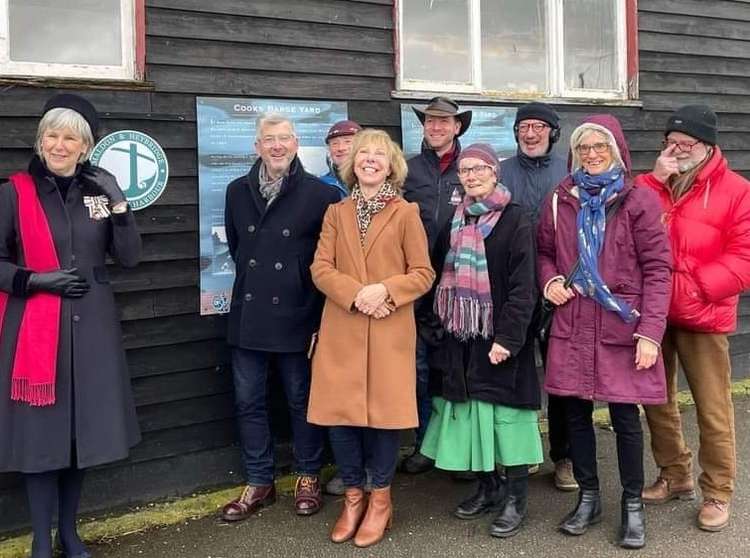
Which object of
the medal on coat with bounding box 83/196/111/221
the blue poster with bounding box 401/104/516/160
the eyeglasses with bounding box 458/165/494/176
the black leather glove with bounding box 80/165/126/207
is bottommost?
the medal on coat with bounding box 83/196/111/221

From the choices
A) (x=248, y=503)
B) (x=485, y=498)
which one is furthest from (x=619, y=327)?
(x=248, y=503)

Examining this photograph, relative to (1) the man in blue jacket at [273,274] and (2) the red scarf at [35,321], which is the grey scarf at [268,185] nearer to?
(1) the man in blue jacket at [273,274]

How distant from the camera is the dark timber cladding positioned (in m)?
3.84

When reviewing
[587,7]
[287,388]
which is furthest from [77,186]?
[587,7]

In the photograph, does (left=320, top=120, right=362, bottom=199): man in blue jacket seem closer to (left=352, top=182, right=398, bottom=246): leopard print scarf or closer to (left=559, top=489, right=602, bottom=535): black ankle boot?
(left=352, top=182, right=398, bottom=246): leopard print scarf

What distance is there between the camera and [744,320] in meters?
6.22

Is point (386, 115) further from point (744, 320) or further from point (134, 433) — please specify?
point (744, 320)

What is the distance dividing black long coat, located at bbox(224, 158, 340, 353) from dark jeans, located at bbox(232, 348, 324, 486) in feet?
0.40

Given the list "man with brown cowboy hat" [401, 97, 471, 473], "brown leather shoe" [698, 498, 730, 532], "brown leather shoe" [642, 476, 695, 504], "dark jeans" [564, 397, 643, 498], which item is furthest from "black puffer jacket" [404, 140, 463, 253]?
"brown leather shoe" [698, 498, 730, 532]

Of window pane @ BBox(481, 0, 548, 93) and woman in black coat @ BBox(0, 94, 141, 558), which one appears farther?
window pane @ BBox(481, 0, 548, 93)

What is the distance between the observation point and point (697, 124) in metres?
3.44

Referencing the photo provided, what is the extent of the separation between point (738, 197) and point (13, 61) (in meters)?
3.34

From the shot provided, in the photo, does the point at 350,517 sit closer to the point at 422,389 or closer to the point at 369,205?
the point at 422,389

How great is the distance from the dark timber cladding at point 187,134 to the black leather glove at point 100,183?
65cm
